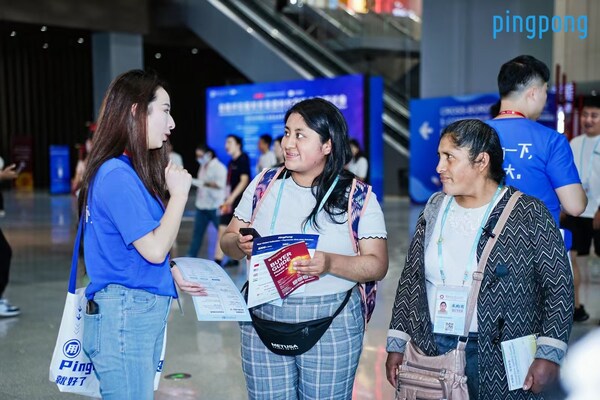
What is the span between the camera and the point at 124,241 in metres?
2.03

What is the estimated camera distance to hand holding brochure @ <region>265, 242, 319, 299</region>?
6.86 ft

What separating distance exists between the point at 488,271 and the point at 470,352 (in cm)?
26

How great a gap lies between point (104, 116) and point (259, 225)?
24.0 inches

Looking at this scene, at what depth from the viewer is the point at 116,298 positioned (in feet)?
6.82

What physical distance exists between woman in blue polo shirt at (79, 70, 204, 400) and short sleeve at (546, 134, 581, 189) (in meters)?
1.76

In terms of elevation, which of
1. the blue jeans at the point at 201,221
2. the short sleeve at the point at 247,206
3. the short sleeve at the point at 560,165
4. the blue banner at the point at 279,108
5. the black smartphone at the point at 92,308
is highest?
the blue banner at the point at 279,108

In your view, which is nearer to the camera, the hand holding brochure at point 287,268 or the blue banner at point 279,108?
the hand holding brochure at point 287,268

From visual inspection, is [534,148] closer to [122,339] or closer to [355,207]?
[355,207]

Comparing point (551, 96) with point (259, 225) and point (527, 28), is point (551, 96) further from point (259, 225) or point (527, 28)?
point (259, 225)

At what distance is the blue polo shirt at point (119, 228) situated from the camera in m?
2.02

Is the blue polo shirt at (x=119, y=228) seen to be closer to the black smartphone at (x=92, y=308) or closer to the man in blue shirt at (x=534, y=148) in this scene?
the black smartphone at (x=92, y=308)

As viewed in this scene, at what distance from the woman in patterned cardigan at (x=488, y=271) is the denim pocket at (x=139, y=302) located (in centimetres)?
83

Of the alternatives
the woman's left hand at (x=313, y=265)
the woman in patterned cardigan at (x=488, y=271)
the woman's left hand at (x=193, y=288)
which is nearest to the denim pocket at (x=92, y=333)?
the woman's left hand at (x=193, y=288)

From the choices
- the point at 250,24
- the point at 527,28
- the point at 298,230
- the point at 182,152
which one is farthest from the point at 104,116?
the point at 182,152
